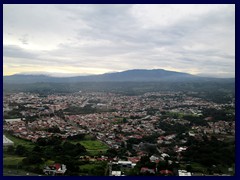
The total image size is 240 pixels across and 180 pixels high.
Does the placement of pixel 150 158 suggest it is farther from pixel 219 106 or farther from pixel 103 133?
pixel 219 106

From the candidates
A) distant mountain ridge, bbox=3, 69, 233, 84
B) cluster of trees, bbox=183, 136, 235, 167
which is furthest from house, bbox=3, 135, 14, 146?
cluster of trees, bbox=183, 136, 235, 167

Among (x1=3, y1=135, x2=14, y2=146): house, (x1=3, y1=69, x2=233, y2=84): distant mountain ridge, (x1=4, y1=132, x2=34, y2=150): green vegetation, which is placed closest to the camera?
(x1=3, y1=135, x2=14, y2=146): house

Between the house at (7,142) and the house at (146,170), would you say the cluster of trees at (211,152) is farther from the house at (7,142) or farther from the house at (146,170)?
the house at (7,142)

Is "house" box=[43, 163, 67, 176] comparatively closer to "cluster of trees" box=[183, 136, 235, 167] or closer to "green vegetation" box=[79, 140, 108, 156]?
"green vegetation" box=[79, 140, 108, 156]

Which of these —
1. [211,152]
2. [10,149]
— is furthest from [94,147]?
[211,152]

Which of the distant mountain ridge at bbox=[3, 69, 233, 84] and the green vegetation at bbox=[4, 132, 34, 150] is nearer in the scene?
the green vegetation at bbox=[4, 132, 34, 150]

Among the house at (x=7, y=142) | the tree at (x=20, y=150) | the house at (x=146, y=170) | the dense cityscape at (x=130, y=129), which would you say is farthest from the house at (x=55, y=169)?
the house at (x=146, y=170)

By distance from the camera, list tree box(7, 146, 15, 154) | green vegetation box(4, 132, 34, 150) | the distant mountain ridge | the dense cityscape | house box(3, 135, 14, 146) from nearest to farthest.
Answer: the dense cityscape, tree box(7, 146, 15, 154), house box(3, 135, 14, 146), green vegetation box(4, 132, 34, 150), the distant mountain ridge

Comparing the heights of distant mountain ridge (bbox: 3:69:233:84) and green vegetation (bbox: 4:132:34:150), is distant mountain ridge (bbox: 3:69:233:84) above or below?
above

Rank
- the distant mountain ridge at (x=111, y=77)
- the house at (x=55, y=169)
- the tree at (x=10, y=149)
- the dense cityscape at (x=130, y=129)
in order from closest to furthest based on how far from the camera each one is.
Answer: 1. the house at (x=55, y=169)
2. the dense cityscape at (x=130, y=129)
3. the tree at (x=10, y=149)
4. the distant mountain ridge at (x=111, y=77)

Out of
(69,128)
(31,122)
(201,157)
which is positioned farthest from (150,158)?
(31,122)

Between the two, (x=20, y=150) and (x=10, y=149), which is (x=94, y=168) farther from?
(x=10, y=149)
